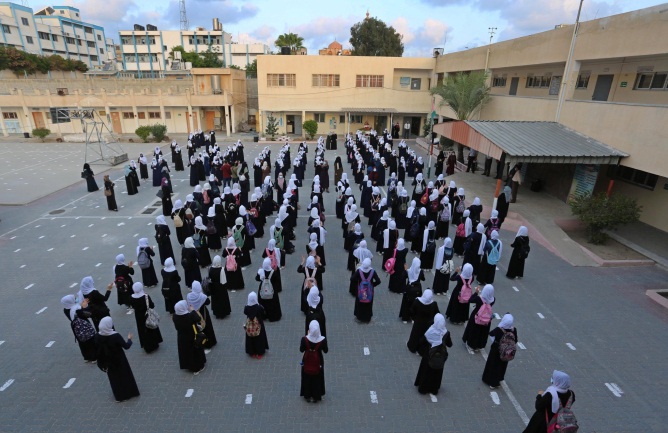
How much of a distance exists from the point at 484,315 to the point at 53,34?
64.8m

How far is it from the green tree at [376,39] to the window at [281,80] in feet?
65.4

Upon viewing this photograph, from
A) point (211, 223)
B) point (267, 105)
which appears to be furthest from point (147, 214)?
point (267, 105)

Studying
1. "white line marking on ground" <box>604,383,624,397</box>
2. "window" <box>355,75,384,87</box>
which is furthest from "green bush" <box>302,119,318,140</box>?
"white line marking on ground" <box>604,383,624,397</box>

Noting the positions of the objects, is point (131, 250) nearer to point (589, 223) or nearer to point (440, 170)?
point (589, 223)

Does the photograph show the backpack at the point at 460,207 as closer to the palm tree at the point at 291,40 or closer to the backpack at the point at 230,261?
the backpack at the point at 230,261

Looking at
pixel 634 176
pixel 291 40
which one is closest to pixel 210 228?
pixel 634 176

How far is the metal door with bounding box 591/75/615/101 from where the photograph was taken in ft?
50.4

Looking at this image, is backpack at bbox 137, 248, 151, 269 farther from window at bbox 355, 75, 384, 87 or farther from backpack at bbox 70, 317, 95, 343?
window at bbox 355, 75, 384, 87

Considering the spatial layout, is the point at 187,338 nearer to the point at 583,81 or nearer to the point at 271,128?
the point at 583,81

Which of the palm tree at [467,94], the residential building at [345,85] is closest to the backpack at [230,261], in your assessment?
the palm tree at [467,94]

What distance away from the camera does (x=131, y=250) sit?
10.8 meters

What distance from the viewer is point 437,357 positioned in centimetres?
546

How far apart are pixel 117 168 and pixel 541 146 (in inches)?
826

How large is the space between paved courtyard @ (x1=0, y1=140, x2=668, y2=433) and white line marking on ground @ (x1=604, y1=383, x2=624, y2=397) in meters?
0.02
